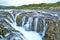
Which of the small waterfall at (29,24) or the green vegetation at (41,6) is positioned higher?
the green vegetation at (41,6)

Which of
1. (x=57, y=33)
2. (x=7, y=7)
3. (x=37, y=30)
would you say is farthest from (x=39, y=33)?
(x=7, y=7)

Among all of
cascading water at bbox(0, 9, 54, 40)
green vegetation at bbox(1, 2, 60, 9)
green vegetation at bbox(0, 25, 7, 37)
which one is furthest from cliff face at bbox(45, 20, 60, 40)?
green vegetation at bbox(0, 25, 7, 37)

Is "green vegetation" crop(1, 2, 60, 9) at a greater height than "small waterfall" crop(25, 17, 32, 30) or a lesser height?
greater

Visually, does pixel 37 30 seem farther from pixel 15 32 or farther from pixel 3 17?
pixel 3 17

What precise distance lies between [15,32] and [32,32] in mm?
303

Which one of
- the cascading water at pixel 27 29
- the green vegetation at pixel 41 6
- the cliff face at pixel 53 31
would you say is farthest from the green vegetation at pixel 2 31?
the cliff face at pixel 53 31

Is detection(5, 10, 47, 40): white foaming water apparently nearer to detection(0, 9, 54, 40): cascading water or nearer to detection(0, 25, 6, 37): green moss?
detection(0, 9, 54, 40): cascading water

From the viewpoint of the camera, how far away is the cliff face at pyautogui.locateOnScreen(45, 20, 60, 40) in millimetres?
2957

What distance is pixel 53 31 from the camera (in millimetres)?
2980

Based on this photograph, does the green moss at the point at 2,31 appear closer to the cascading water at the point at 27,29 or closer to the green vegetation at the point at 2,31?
the green vegetation at the point at 2,31

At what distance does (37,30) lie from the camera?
3002 mm

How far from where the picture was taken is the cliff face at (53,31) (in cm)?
296

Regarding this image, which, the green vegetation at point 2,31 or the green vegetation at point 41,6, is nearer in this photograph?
the green vegetation at point 2,31

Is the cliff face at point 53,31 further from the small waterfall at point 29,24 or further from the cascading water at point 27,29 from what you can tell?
the small waterfall at point 29,24
